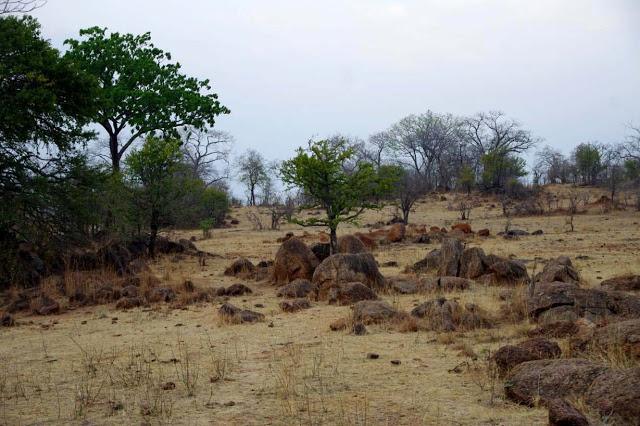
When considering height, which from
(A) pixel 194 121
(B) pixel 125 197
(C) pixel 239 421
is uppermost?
(A) pixel 194 121

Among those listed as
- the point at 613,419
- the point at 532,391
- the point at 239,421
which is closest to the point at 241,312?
the point at 239,421

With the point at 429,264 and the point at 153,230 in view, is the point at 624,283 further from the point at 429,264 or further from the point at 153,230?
the point at 153,230

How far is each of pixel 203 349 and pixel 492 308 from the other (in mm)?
4640

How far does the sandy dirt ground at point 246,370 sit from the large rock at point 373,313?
0.75 ft

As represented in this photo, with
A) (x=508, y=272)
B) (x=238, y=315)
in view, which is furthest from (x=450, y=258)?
(x=238, y=315)

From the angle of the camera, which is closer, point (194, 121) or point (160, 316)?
point (160, 316)

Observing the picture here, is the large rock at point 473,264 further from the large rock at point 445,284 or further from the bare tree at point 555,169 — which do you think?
the bare tree at point 555,169

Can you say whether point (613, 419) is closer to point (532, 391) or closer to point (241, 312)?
point (532, 391)

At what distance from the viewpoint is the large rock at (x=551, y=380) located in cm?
532

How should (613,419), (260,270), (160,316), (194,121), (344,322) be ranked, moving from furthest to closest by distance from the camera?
(194,121)
(260,270)
(160,316)
(344,322)
(613,419)

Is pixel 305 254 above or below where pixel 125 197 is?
below

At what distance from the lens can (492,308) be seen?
10250 mm

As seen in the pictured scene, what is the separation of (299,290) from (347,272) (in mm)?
997

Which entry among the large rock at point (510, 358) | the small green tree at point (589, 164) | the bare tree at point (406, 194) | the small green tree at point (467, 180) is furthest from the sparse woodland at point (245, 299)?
the small green tree at point (589, 164)
